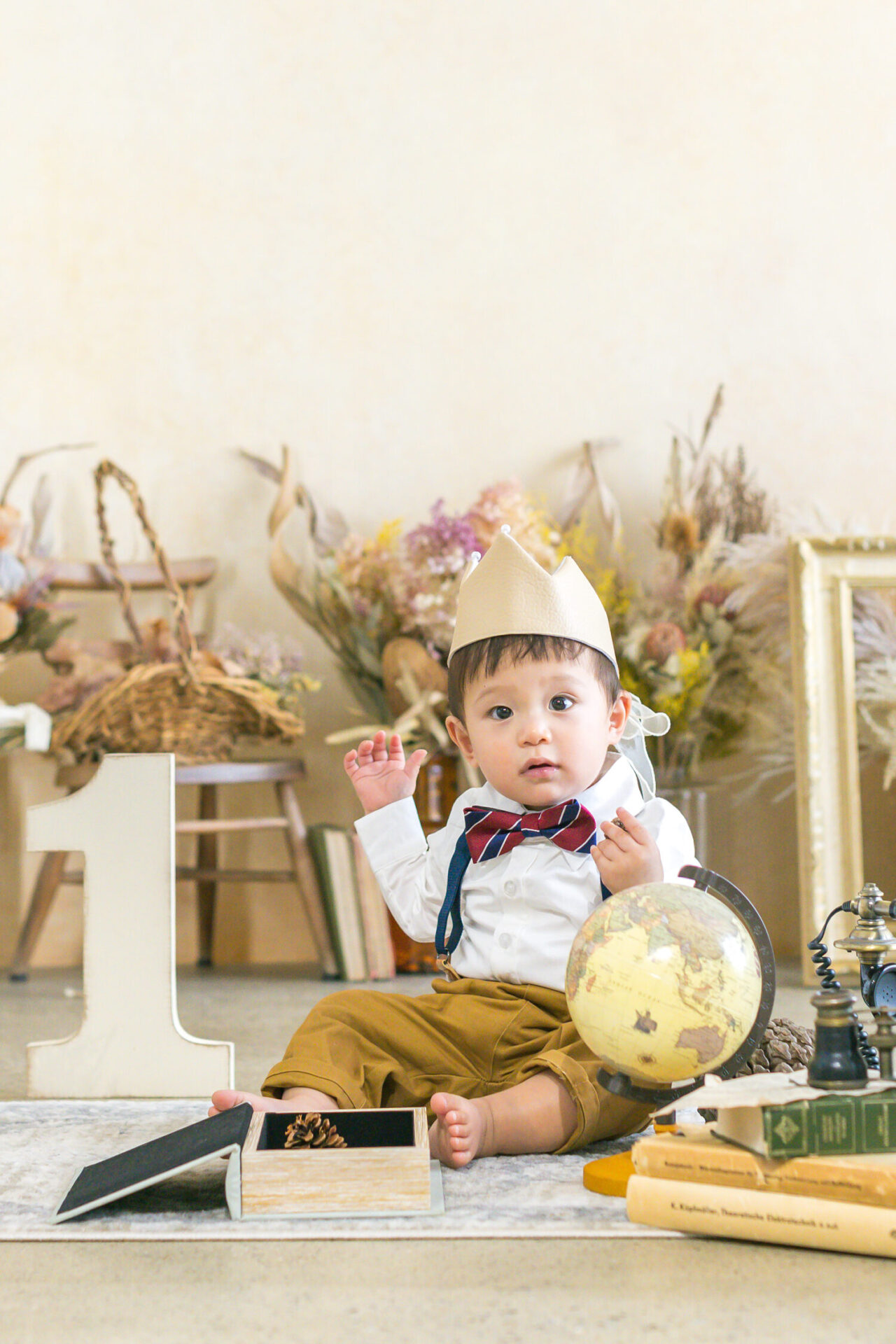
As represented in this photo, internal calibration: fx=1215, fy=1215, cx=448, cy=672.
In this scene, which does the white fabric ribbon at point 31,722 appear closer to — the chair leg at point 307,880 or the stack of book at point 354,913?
the chair leg at point 307,880

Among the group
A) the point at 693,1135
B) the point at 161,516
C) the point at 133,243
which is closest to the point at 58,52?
the point at 133,243

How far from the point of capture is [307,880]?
9.45 feet

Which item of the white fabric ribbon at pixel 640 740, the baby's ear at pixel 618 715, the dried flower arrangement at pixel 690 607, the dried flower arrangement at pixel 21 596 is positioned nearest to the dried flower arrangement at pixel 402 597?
the dried flower arrangement at pixel 690 607

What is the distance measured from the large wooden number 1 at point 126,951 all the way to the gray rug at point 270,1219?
21 cm

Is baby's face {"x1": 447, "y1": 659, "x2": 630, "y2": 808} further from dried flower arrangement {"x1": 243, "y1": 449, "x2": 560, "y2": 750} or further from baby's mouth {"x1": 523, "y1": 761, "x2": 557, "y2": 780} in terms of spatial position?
dried flower arrangement {"x1": 243, "y1": 449, "x2": 560, "y2": 750}

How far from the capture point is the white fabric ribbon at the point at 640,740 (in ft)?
5.36

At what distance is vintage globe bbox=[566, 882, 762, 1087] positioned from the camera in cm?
112

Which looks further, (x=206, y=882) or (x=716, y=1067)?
(x=206, y=882)

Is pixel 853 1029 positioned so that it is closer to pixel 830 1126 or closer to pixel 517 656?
pixel 830 1126

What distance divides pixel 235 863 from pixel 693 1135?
2351 mm

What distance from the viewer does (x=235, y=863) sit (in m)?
3.30

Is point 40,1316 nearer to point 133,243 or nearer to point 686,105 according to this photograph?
point 133,243

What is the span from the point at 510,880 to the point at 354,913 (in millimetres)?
1433

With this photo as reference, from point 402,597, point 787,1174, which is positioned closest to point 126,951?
point 787,1174
